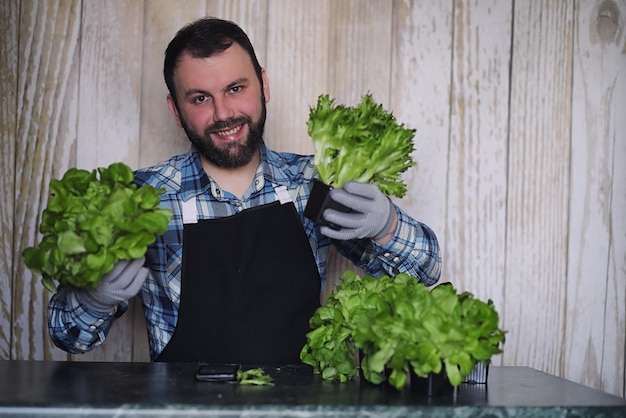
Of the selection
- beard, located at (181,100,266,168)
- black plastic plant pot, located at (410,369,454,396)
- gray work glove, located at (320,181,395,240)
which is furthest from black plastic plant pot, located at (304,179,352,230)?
black plastic plant pot, located at (410,369,454,396)

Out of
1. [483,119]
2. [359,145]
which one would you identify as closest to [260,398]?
[359,145]

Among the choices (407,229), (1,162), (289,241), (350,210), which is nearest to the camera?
(350,210)

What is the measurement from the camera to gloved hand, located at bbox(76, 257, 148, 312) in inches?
67.2

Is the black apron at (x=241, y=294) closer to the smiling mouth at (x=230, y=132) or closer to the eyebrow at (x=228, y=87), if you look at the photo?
the smiling mouth at (x=230, y=132)

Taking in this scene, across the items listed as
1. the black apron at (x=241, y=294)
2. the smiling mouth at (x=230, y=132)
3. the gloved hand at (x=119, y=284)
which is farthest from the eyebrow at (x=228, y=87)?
the gloved hand at (x=119, y=284)

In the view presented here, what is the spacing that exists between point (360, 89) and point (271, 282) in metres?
0.80

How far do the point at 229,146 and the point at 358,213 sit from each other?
0.53 metres

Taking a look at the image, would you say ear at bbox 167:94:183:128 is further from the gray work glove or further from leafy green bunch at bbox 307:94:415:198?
the gray work glove

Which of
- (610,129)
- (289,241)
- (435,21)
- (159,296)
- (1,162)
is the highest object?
(435,21)

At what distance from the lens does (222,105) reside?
7.42 ft

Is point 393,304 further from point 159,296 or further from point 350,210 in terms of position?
point 159,296

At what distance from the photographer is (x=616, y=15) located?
2.71m

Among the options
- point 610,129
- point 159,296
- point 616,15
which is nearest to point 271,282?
point 159,296

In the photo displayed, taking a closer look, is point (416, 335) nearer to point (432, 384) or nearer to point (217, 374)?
point (432, 384)
